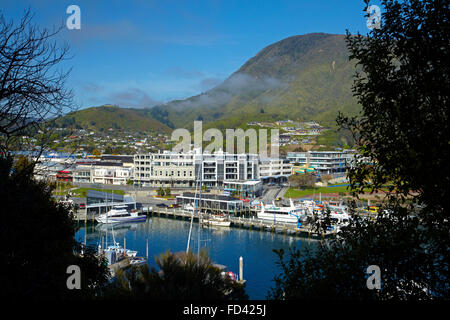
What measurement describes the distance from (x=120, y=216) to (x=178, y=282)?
24.8m

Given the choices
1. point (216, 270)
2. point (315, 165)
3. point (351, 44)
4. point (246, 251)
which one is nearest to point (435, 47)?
point (351, 44)

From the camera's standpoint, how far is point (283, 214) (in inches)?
1113

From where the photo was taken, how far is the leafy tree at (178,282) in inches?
182

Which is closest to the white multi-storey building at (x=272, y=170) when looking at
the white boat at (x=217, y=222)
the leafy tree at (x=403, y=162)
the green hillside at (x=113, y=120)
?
the white boat at (x=217, y=222)

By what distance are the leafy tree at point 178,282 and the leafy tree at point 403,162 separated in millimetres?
1849

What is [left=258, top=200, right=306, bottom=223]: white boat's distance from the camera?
2762 centimetres

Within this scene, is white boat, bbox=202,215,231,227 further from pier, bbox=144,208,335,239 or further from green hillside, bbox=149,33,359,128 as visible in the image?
green hillside, bbox=149,33,359,128

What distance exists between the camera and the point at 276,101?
5369 inches
